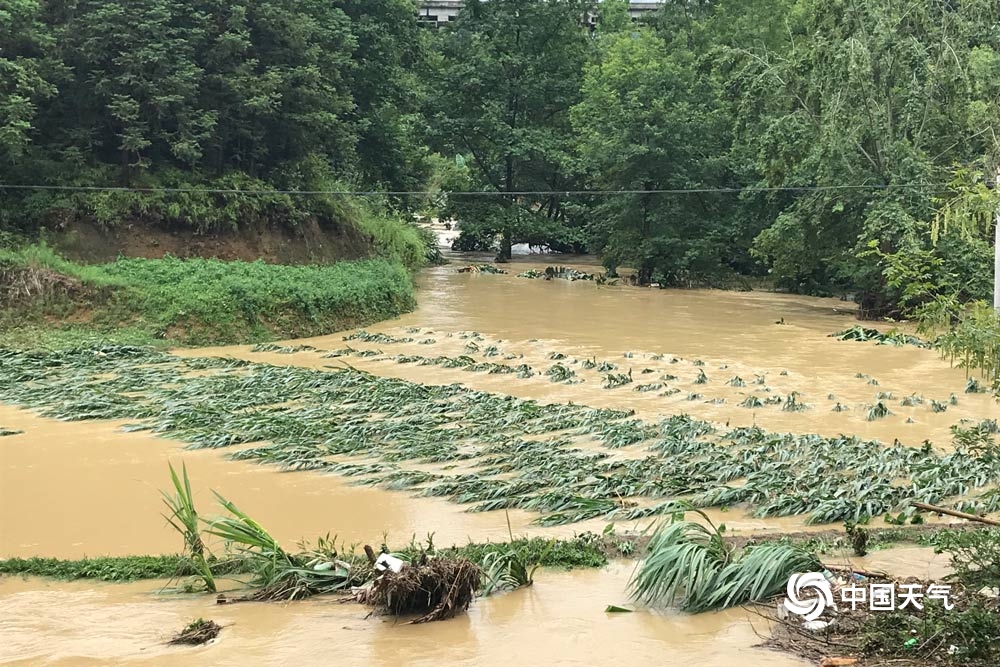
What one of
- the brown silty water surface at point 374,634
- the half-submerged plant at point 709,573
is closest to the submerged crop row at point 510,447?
the half-submerged plant at point 709,573

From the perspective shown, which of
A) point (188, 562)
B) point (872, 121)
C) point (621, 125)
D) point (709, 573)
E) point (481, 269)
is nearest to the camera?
point (709, 573)

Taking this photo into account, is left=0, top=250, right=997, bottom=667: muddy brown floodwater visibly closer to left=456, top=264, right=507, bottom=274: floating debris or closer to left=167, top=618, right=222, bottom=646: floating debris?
left=167, top=618, right=222, bottom=646: floating debris

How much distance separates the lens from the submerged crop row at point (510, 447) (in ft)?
30.6

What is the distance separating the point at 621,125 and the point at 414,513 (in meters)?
26.1

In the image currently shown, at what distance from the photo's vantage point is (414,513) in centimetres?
925

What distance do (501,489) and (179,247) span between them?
17024 millimetres

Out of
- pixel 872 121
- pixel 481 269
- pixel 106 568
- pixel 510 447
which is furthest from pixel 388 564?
pixel 481 269

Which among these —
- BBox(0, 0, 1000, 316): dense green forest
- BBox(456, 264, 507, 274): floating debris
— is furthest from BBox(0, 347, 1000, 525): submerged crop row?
BBox(456, 264, 507, 274): floating debris

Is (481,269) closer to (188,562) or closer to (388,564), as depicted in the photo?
(188,562)

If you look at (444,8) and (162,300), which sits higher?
(444,8)

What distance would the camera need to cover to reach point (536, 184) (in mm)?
42562

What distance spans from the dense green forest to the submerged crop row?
6.07 m

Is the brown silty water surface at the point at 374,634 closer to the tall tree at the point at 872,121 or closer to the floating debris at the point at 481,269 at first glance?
the tall tree at the point at 872,121

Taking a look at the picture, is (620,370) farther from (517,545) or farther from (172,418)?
(517,545)
